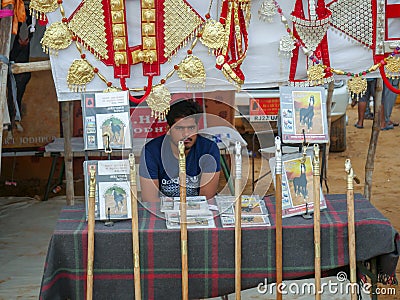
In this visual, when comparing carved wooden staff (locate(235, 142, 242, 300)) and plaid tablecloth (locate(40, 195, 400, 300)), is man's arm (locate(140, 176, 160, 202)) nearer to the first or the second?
plaid tablecloth (locate(40, 195, 400, 300))

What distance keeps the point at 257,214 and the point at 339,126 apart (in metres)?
5.66

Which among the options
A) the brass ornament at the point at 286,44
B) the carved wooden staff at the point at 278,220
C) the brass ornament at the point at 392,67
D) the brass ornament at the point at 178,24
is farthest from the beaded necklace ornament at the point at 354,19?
the carved wooden staff at the point at 278,220

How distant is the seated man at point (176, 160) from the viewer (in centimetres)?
309

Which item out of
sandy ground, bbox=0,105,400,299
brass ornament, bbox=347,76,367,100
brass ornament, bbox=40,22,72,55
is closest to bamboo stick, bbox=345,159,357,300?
sandy ground, bbox=0,105,400,299

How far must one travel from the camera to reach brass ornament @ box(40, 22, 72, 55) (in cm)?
307

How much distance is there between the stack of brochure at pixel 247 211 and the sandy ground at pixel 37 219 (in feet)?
0.43

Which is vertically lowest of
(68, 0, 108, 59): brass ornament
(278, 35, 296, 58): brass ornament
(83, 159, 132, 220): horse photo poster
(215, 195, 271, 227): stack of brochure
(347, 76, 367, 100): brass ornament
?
(215, 195, 271, 227): stack of brochure

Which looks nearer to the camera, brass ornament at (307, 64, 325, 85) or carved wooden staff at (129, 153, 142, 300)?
carved wooden staff at (129, 153, 142, 300)

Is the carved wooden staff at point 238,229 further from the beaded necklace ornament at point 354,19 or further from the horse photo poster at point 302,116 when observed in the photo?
the beaded necklace ornament at point 354,19

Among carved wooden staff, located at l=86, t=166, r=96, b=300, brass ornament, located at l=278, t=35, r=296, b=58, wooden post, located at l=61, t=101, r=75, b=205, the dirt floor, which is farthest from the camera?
the dirt floor

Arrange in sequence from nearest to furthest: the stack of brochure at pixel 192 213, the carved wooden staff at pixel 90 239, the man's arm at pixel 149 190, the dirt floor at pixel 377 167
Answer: the carved wooden staff at pixel 90 239
the stack of brochure at pixel 192 213
the man's arm at pixel 149 190
the dirt floor at pixel 377 167

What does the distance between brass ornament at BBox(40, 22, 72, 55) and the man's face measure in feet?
2.19

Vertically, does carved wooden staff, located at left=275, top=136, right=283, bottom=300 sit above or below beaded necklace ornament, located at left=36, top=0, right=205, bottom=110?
below

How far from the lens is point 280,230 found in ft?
8.34
